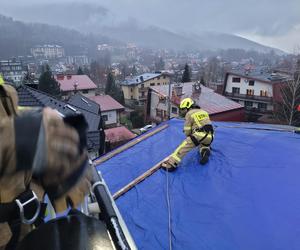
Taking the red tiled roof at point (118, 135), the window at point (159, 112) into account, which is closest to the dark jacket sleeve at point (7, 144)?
the red tiled roof at point (118, 135)

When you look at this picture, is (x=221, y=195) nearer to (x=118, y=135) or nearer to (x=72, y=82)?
(x=118, y=135)

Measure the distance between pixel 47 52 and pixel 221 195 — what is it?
150704 mm

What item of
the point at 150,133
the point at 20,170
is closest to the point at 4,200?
the point at 20,170

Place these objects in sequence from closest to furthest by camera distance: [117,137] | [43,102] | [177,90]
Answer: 1. [43,102]
2. [117,137]
3. [177,90]

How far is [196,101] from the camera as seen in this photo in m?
19.5

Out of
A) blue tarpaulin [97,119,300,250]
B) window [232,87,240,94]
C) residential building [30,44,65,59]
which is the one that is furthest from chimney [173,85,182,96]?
residential building [30,44,65,59]

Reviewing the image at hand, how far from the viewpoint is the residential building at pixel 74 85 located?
33.7 metres

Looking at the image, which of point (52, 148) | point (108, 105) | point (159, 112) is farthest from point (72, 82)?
point (52, 148)

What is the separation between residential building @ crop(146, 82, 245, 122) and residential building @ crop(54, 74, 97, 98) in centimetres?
1264

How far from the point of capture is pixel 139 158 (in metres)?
5.23

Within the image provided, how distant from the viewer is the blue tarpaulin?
316 cm

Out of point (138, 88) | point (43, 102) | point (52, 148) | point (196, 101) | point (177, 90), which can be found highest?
point (52, 148)

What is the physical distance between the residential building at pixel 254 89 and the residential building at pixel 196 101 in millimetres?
3333

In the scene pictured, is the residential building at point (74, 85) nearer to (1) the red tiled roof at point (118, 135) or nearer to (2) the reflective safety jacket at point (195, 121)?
(1) the red tiled roof at point (118, 135)
